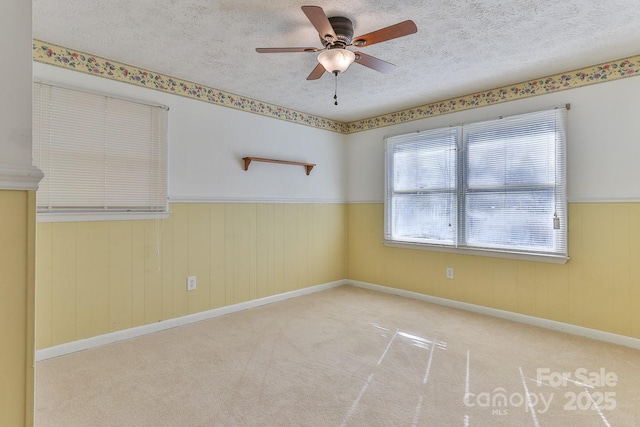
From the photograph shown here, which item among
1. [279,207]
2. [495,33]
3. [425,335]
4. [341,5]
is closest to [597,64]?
[495,33]

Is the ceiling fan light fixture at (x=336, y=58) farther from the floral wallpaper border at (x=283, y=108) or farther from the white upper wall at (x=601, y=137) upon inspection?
the white upper wall at (x=601, y=137)

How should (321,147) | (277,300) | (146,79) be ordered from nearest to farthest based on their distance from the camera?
(146,79) < (277,300) < (321,147)

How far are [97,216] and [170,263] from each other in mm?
737

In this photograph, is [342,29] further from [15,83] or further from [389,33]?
[15,83]

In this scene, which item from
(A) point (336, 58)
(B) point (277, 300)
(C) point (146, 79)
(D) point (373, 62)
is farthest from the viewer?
(B) point (277, 300)

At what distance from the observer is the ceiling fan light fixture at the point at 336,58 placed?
2.12 meters

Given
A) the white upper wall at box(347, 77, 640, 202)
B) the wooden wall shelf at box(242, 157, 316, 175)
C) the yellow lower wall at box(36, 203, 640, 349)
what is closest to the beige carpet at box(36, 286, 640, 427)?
the yellow lower wall at box(36, 203, 640, 349)

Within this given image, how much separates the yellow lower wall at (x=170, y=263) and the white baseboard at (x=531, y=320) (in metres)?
1.23

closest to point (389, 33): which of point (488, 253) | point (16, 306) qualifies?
point (16, 306)

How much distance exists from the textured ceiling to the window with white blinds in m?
0.41

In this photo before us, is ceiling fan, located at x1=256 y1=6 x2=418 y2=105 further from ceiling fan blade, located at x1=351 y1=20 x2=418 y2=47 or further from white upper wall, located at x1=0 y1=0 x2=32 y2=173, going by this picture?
white upper wall, located at x1=0 y1=0 x2=32 y2=173

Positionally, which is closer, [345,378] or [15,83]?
[15,83]

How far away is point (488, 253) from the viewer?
11.4 ft

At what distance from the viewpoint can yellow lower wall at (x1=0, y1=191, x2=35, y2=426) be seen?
875mm
